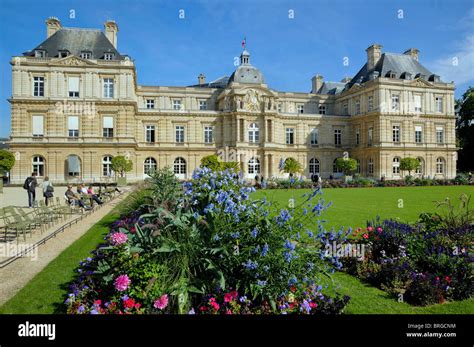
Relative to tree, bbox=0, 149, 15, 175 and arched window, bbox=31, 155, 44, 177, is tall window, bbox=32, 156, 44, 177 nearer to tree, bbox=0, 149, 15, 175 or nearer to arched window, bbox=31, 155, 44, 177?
arched window, bbox=31, 155, 44, 177

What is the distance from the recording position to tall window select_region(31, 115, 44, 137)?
93.6ft

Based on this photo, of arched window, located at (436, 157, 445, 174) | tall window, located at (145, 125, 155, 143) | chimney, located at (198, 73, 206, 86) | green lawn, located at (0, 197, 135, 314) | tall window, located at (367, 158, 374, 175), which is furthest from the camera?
chimney, located at (198, 73, 206, 86)

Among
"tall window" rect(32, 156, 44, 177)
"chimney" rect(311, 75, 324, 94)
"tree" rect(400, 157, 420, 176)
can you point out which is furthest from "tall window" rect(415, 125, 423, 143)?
"tall window" rect(32, 156, 44, 177)

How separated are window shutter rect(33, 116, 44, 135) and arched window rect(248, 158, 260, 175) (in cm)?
2192

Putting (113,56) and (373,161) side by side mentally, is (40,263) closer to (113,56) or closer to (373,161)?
(113,56)

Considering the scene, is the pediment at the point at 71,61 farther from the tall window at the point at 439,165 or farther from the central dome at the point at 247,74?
the tall window at the point at 439,165

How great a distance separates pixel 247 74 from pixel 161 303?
3850 cm

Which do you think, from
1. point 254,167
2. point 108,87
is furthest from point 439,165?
point 108,87

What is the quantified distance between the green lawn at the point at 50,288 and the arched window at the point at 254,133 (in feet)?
100

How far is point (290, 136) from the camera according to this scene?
39.7 metres

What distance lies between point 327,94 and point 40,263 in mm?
45169
